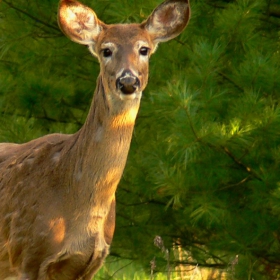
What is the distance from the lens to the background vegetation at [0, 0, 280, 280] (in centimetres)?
719

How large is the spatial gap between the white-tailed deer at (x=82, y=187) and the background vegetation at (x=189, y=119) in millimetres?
1057

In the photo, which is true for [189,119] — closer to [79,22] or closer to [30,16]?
[79,22]

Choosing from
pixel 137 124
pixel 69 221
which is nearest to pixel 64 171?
pixel 69 221

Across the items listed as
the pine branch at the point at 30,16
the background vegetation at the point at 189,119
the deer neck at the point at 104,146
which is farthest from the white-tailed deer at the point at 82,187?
the pine branch at the point at 30,16

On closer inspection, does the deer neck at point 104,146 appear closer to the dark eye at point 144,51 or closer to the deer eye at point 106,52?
the deer eye at point 106,52

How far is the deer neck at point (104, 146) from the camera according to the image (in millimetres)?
5449

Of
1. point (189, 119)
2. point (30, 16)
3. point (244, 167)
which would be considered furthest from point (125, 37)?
point (30, 16)

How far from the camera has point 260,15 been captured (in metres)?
7.86

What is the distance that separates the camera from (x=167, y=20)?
608 centimetres

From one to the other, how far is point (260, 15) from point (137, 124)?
1.33 m

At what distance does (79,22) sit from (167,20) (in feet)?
1.79

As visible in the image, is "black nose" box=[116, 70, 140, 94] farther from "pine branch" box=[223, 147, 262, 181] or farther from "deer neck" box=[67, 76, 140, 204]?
"pine branch" box=[223, 147, 262, 181]

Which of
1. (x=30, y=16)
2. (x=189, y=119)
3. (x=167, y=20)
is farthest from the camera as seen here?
(x=30, y=16)

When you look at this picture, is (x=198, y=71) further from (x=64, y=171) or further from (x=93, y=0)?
(x=64, y=171)
